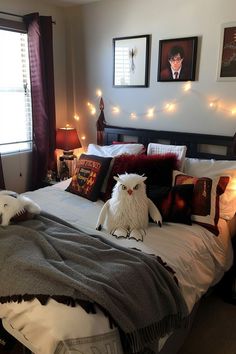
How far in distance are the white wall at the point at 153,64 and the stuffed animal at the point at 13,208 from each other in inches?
61.5

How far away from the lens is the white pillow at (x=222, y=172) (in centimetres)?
209

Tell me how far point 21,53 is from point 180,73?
1680 mm

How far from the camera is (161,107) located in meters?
2.82

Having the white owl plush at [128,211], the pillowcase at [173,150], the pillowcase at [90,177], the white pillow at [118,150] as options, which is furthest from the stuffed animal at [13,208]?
the pillowcase at [173,150]


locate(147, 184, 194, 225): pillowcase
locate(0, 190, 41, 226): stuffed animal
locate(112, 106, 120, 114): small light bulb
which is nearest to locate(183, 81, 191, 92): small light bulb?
locate(112, 106, 120, 114): small light bulb

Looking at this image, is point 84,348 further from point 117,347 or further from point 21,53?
point 21,53

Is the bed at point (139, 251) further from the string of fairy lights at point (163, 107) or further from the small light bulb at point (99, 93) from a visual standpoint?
the small light bulb at point (99, 93)

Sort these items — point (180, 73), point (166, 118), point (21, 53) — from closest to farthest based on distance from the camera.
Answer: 1. point (180, 73)
2. point (166, 118)
3. point (21, 53)

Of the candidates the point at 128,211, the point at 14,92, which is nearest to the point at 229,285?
the point at 128,211

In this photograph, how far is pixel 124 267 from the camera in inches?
53.2

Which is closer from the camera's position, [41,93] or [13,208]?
[13,208]

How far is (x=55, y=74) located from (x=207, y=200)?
7.84ft

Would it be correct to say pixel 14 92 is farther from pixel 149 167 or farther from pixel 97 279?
pixel 97 279

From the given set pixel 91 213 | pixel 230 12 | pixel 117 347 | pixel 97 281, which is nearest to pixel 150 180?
pixel 91 213
